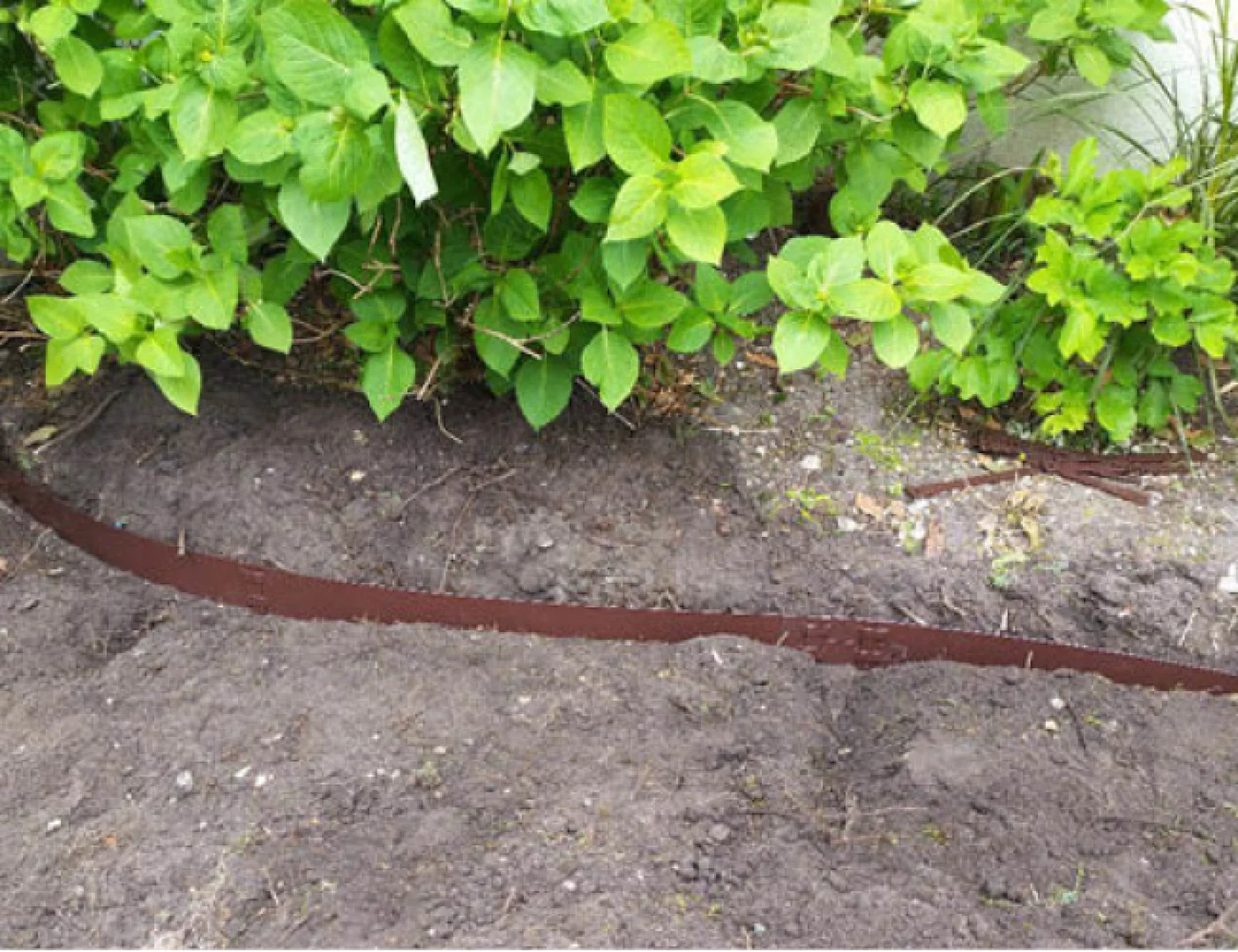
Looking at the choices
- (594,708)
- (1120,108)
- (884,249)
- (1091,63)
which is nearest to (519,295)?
(884,249)

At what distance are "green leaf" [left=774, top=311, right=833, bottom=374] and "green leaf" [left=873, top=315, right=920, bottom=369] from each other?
0.28ft

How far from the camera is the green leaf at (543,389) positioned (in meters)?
2.38

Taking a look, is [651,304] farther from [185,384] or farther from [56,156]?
[56,156]

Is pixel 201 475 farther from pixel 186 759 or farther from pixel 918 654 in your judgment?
pixel 918 654

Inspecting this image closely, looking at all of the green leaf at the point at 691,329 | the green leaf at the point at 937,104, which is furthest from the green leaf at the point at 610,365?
the green leaf at the point at 937,104

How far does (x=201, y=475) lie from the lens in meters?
2.64

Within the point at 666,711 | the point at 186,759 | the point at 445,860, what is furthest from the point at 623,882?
the point at 186,759

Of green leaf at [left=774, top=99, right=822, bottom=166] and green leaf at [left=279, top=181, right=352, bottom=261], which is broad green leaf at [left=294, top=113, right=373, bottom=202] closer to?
green leaf at [left=279, top=181, right=352, bottom=261]

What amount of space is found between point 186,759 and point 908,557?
1.45 metres

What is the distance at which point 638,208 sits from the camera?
175 centimetres

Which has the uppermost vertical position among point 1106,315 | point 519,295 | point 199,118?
point 199,118

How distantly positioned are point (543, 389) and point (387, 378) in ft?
0.99

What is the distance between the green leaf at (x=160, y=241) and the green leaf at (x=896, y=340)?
1165 millimetres

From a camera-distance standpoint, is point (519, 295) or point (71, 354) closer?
point (71, 354)
